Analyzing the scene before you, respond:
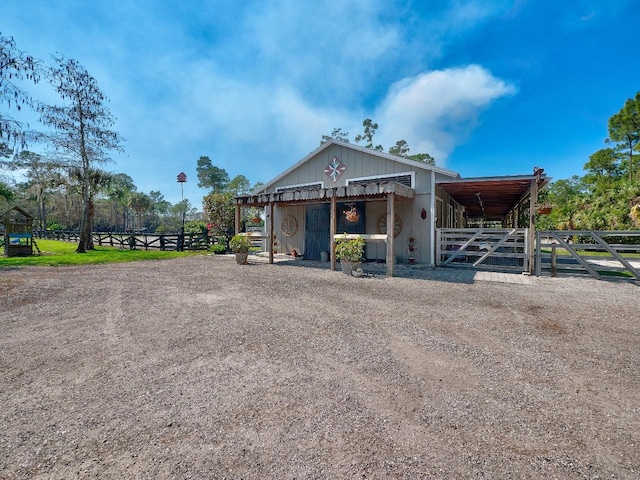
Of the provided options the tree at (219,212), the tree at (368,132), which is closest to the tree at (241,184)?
the tree at (368,132)

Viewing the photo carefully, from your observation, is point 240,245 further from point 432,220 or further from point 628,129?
point 628,129

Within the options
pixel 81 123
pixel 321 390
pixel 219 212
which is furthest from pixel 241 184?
pixel 321 390

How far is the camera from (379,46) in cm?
1234

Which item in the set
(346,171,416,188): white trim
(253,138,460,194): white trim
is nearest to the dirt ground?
(253,138,460,194): white trim

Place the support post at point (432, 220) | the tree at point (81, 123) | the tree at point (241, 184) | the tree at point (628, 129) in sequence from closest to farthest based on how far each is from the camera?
1. the support post at point (432, 220)
2. the tree at point (81, 123)
3. the tree at point (628, 129)
4. the tree at point (241, 184)

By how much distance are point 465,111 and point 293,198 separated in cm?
1983

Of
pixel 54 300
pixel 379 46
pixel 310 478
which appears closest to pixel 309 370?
pixel 310 478

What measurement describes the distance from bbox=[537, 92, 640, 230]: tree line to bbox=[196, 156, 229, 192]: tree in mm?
55188

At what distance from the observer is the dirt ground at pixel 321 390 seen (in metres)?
1.74

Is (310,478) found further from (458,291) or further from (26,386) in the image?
(458,291)

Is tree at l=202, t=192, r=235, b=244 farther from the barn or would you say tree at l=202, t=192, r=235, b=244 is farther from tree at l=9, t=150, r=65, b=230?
tree at l=9, t=150, r=65, b=230

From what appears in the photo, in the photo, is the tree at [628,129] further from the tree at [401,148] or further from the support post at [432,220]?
the support post at [432,220]

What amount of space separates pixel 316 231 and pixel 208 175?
55.1 meters

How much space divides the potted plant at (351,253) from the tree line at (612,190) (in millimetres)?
12635
